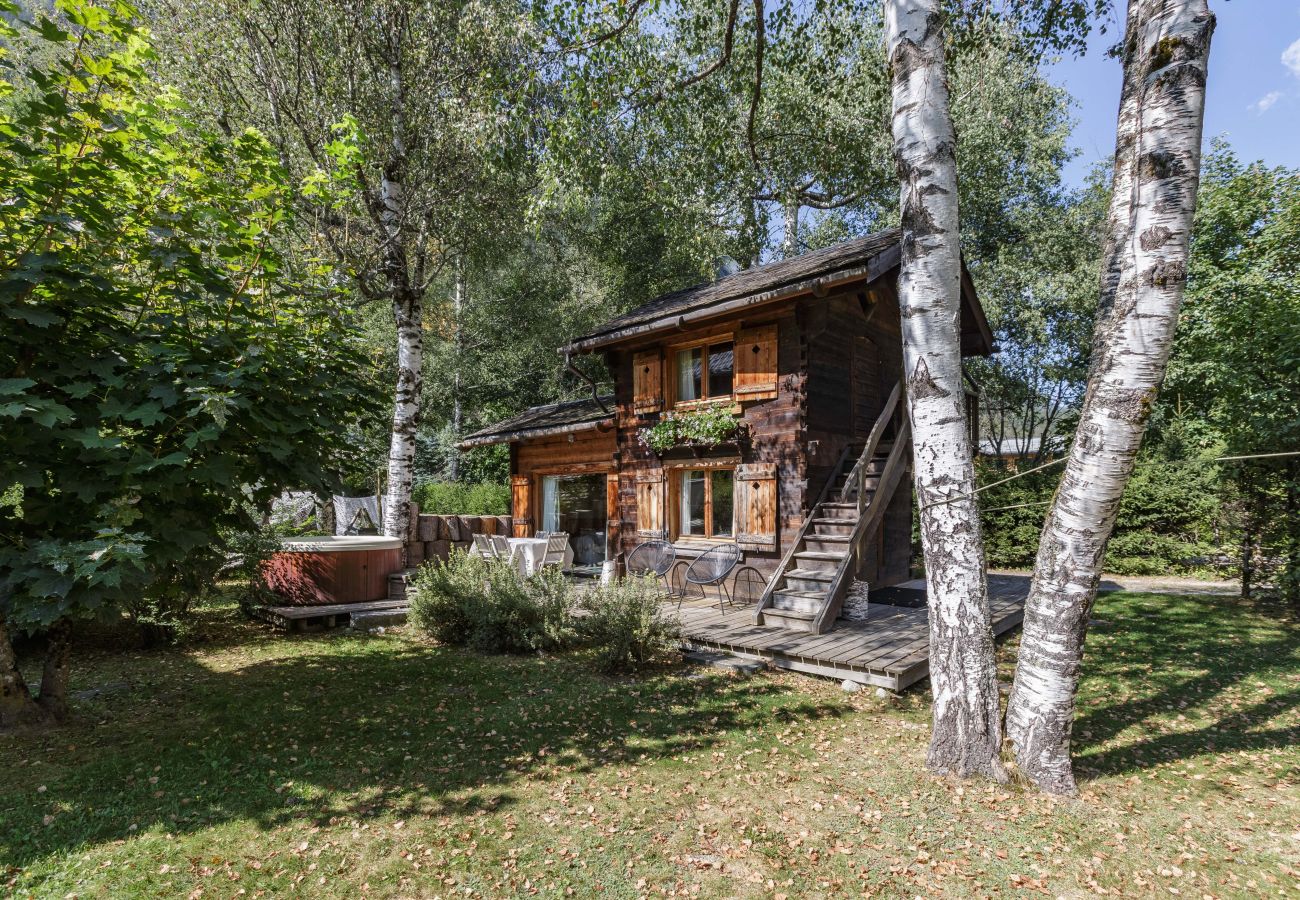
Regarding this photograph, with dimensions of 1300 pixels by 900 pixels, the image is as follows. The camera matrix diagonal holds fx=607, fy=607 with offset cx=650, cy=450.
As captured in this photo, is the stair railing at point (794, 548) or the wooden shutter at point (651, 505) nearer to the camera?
the stair railing at point (794, 548)

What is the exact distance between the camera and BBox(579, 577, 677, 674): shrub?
20.3 ft

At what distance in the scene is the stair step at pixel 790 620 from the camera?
7.17 metres

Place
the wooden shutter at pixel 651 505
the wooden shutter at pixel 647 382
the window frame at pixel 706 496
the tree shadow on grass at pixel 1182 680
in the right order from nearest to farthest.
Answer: the tree shadow on grass at pixel 1182 680 → the window frame at pixel 706 496 → the wooden shutter at pixel 651 505 → the wooden shutter at pixel 647 382

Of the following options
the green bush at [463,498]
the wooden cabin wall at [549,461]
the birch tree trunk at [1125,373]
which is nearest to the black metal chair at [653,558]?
the wooden cabin wall at [549,461]

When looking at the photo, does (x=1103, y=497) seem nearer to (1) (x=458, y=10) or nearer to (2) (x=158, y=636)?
(2) (x=158, y=636)

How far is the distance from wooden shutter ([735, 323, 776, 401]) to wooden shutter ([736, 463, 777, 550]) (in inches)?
43.5

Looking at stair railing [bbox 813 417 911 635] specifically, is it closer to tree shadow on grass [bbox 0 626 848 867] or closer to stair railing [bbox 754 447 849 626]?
stair railing [bbox 754 447 849 626]

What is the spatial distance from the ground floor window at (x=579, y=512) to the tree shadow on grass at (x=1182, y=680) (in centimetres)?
851

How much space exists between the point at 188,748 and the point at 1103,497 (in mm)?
6248

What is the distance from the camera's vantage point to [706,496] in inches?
390

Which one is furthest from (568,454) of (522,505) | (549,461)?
(522,505)

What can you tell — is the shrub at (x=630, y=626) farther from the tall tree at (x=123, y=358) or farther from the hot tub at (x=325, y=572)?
the hot tub at (x=325, y=572)

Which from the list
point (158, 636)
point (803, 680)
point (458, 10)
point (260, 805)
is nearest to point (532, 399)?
point (458, 10)

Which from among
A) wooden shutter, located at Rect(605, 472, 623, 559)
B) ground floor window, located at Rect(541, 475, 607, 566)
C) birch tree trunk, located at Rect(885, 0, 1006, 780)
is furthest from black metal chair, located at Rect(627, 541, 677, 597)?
birch tree trunk, located at Rect(885, 0, 1006, 780)
